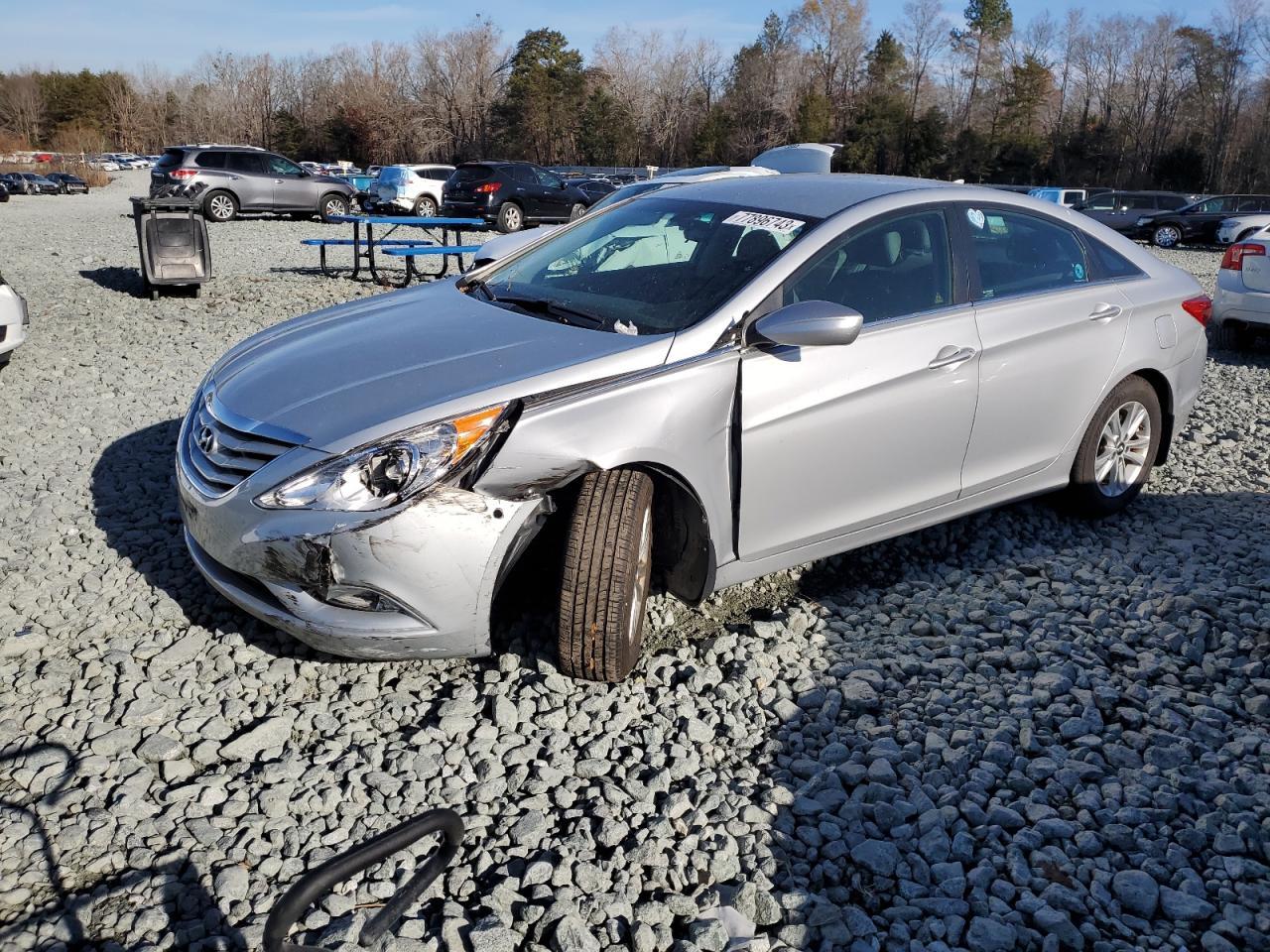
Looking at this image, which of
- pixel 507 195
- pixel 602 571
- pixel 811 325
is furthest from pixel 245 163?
pixel 602 571

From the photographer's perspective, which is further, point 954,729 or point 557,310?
point 557,310

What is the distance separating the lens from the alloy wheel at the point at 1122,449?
4.96 meters

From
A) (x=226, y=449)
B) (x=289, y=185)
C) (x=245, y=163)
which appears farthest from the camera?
(x=289, y=185)

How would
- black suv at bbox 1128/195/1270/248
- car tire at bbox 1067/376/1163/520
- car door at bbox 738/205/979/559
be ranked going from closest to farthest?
car door at bbox 738/205/979/559, car tire at bbox 1067/376/1163/520, black suv at bbox 1128/195/1270/248

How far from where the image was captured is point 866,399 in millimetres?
3809

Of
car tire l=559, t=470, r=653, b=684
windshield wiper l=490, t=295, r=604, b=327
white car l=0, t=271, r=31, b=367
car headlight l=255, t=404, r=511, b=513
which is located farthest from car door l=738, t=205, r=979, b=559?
white car l=0, t=271, r=31, b=367

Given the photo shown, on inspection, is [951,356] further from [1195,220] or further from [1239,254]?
[1195,220]

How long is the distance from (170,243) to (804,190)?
8863mm

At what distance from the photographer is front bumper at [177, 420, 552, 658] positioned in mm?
3039

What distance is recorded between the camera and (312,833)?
2.77m

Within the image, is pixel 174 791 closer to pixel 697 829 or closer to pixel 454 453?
pixel 454 453

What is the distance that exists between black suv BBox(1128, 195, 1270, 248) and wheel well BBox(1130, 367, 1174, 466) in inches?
975

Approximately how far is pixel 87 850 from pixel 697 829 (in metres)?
1.60

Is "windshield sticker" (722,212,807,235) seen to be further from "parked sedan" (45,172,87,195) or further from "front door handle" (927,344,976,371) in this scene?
"parked sedan" (45,172,87,195)
